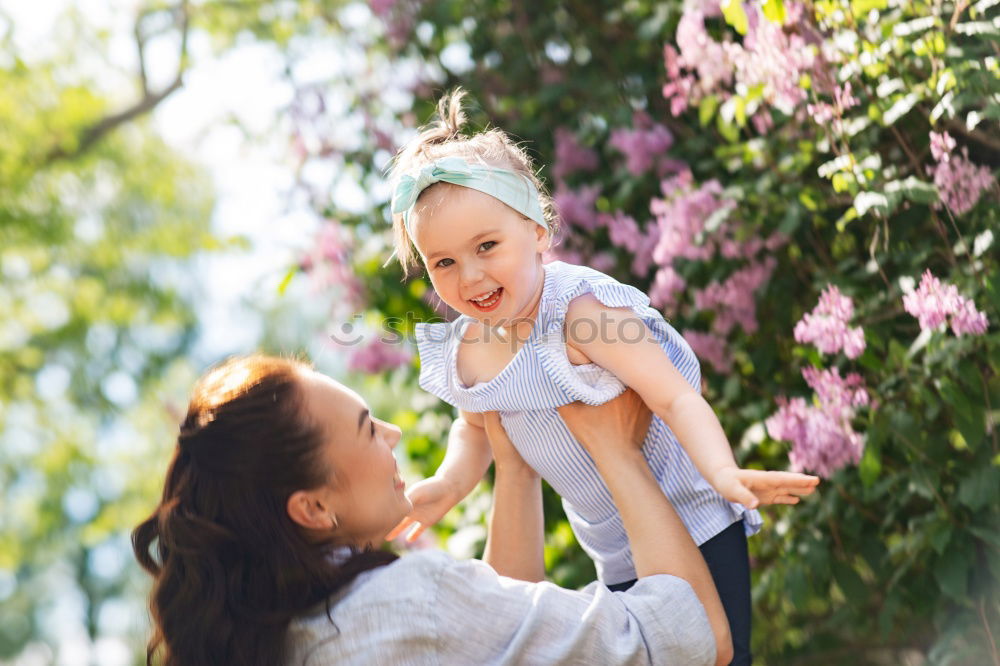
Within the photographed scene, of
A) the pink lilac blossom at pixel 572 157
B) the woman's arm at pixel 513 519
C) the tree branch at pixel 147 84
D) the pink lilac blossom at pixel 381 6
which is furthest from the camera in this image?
the tree branch at pixel 147 84

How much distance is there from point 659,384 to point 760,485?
1.03ft

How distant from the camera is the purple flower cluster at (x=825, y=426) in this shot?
99.3 inches

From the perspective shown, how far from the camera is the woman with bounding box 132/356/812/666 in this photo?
4.98ft

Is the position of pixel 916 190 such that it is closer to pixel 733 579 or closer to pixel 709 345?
pixel 709 345

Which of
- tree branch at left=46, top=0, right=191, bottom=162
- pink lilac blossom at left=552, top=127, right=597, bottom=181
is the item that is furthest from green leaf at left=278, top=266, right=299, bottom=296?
tree branch at left=46, top=0, right=191, bottom=162

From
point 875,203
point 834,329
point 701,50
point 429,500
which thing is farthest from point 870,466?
point 701,50

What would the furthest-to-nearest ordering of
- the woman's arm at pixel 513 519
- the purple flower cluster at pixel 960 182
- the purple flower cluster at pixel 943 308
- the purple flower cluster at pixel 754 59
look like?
1. the purple flower cluster at pixel 754 59
2. the purple flower cluster at pixel 960 182
3. the purple flower cluster at pixel 943 308
4. the woman's arm at pixel 513 519

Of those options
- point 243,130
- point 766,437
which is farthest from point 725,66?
point 243,130

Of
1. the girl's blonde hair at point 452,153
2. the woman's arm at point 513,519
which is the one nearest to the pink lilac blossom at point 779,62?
the girl's blonde hair at point 452,153

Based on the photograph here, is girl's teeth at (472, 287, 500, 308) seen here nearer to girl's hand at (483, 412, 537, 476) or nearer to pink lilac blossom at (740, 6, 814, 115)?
girl's hand at (483, 412, 537, 476)

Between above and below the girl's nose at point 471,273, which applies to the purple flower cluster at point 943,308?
below

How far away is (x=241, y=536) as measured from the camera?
156 centimetres

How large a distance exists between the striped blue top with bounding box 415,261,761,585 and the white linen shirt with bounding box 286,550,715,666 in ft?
1.38

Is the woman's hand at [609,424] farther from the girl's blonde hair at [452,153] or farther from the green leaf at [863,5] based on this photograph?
the green leaf at [863,5]
